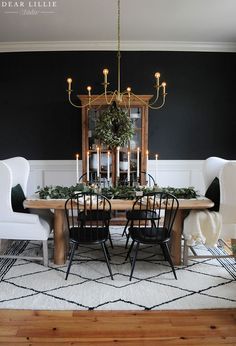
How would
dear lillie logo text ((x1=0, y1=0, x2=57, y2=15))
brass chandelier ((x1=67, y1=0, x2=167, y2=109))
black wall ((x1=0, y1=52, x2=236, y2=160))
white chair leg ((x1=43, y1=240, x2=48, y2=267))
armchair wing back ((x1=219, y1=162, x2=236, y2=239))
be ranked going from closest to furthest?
1. brass chandelier ((x1=67, y1=0, x2=167, y2=109))
2. armchair wing back ((x1=219, y1=162, x2=236, y2=239))
3. white chair leg ((x1=43, y1=240, x2=48, y2=267))
4. dear lillie logo text ((x1=0, y1=0, x2=57, y2=15))
5. black wall ((x1=0, y1=52, x2=236, y2=160))

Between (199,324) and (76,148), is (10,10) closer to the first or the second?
(76,148)

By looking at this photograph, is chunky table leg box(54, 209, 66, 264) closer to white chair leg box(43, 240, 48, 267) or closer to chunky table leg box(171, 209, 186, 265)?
white chair leg box(43, 240, 48, 267)

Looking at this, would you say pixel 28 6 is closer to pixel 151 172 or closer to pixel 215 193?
pixel 151 172

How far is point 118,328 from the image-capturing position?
2.09 meters

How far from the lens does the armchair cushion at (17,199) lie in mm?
3211

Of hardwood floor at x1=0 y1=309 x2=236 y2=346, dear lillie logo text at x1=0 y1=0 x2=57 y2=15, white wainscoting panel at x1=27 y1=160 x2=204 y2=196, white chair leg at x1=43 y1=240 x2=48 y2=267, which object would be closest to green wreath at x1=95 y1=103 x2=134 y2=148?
white chair leg at x1=43 y1=240 x2=48 y2=267

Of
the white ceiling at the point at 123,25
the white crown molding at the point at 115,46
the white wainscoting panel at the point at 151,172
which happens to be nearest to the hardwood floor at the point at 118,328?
the white wainscoting panel at the point at 151,172

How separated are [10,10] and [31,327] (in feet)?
11.9

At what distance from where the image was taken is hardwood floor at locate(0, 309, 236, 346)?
1.96m

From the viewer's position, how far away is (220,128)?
201 inches

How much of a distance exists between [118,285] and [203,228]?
1.08m

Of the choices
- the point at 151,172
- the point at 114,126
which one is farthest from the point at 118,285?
the point at 151,172

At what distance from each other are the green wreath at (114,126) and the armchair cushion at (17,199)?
3.86ft

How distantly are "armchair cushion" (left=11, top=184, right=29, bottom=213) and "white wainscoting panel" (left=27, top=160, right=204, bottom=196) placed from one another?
1573 millimetres
